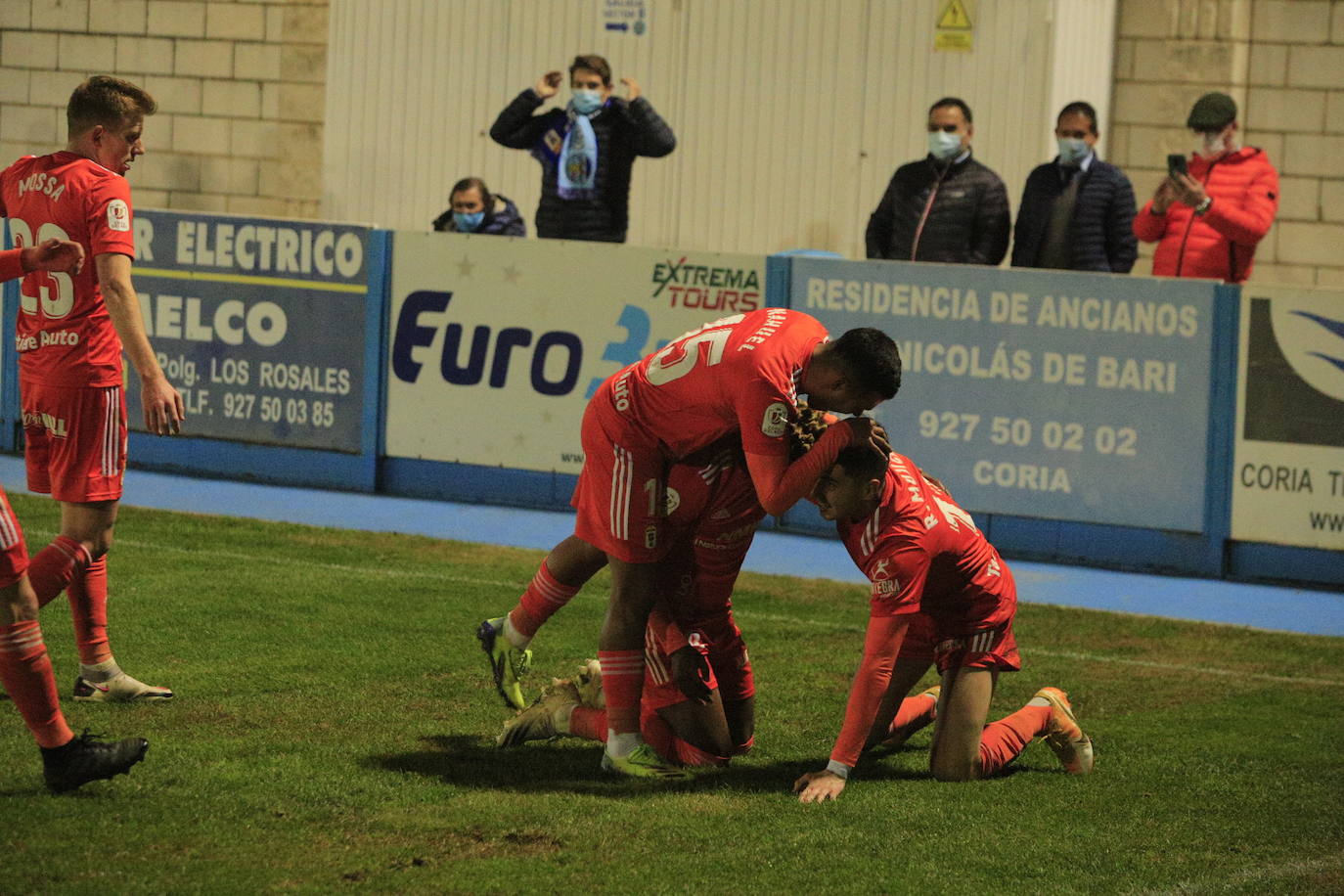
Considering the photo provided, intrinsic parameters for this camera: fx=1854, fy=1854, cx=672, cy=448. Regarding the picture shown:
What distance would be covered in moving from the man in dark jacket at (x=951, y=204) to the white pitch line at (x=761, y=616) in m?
3.51

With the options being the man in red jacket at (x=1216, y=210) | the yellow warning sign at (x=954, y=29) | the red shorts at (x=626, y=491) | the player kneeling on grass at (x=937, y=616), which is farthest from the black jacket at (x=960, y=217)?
the red shorts at (x=626, y=491)

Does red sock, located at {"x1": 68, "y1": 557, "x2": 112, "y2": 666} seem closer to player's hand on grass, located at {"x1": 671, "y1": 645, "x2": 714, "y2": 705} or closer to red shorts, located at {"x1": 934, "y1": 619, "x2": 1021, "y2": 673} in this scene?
player's hand on grass, located at {"x1": 671, "y1": 645, "x2": 714, "y2": 705}

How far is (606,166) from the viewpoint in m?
13.2

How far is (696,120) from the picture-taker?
693 inches

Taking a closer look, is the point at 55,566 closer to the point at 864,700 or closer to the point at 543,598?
the point at 543,598

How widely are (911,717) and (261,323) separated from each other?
7.59 m

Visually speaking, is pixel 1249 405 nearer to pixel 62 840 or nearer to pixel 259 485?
pixel 259 485

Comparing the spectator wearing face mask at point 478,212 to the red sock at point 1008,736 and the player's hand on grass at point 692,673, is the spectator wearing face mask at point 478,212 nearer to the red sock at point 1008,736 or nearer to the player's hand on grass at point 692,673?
the player's hand on grass at point 692,673

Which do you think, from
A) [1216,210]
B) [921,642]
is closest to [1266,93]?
[1216,210]

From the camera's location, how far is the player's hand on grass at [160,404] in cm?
620

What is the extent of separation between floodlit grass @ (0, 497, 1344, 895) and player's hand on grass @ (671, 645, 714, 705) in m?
0.28

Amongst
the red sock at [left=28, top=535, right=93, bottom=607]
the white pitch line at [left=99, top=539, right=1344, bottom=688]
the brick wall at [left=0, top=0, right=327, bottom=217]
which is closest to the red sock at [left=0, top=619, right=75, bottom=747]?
the red sock at [left=28, top=535, right=93, bottom=607]

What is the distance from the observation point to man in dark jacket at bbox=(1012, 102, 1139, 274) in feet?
39.2

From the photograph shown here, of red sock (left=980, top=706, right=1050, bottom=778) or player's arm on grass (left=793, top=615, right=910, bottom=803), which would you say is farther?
red sock (left=980, top=706, right=1050, bottom=778)
